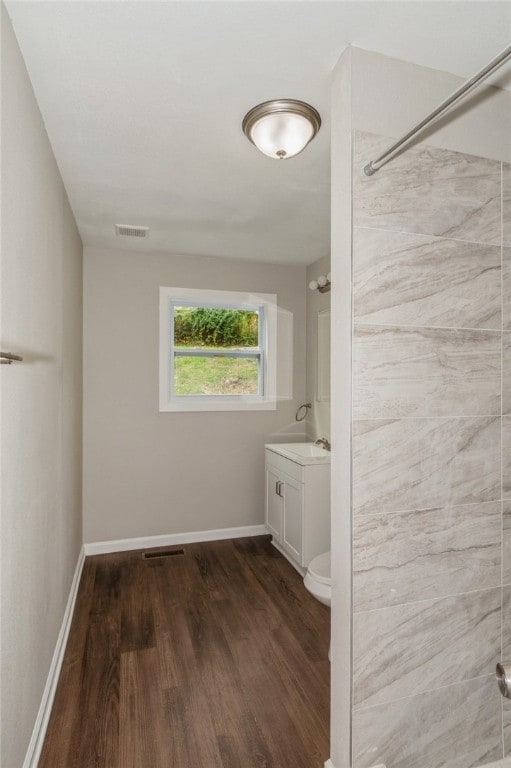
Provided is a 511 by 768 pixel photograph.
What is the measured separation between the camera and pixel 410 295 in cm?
145

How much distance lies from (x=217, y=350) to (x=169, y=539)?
1636mm

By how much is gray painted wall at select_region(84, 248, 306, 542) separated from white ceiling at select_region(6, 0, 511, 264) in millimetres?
1065

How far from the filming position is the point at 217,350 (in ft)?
12.4

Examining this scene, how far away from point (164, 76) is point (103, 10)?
30cm

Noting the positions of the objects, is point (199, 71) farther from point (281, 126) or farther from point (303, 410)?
point (303, 410)

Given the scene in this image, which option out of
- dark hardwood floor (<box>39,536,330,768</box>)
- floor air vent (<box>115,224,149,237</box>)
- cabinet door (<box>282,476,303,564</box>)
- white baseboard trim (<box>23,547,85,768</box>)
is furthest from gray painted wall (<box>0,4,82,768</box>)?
cabinet door (<box>282,476,303,564</box>)

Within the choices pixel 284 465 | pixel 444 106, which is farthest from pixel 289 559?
pixel 444 106

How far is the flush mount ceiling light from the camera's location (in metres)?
1.67

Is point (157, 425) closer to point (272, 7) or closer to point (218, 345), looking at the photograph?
point (218, 345)

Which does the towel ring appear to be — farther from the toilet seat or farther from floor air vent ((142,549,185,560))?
the toilet seat

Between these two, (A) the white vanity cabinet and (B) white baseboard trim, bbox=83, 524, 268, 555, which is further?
(B) white baseboard trim, bbox=83, 524, 268, 555

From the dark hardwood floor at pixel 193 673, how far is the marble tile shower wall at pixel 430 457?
490 mm

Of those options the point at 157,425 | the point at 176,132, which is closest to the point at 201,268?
the point at 157,425

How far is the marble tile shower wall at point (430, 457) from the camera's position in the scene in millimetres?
1403
